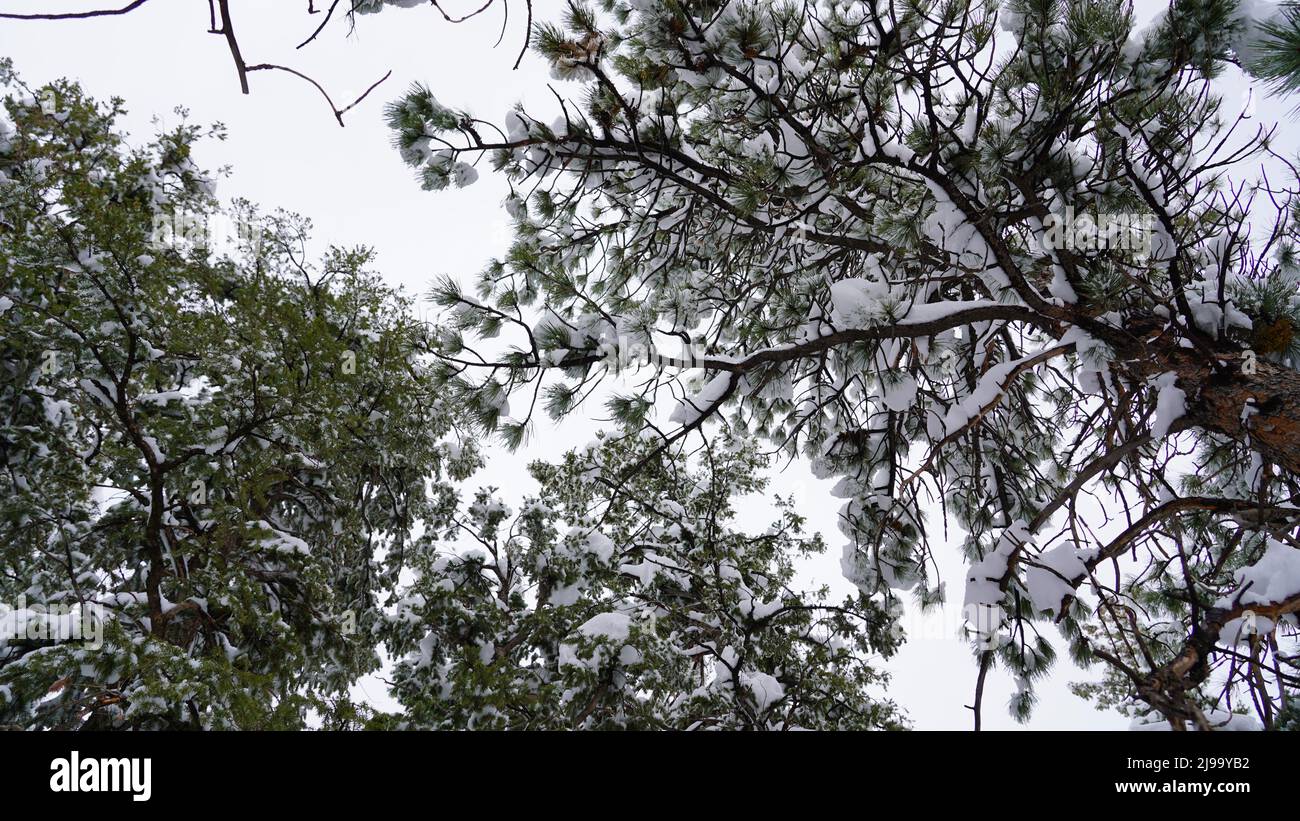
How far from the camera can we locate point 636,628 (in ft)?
17.7

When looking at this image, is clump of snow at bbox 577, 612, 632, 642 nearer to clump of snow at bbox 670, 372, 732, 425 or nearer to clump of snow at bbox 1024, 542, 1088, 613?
clump of snow at bbox 670, 372, 732, 425

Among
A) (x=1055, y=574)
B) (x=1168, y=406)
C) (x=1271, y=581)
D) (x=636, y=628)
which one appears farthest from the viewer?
(x=636, y=628)

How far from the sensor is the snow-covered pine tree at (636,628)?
5359 mm

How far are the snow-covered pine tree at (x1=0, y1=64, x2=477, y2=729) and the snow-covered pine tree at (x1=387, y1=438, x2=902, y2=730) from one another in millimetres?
1040

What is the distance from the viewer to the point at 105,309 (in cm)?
591

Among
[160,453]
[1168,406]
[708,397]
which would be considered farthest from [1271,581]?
[160,453]

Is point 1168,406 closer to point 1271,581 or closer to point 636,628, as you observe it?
point 1271,581

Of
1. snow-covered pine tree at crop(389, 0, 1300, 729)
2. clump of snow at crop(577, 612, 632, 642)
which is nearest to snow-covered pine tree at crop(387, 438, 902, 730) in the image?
clump of snow at crop(577, 612, 632, 642)

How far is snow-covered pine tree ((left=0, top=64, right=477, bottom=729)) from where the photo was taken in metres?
4.49

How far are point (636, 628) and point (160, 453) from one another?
4.71 m

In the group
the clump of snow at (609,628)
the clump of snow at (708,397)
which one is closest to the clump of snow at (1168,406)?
the clump of snow at (708,397)
